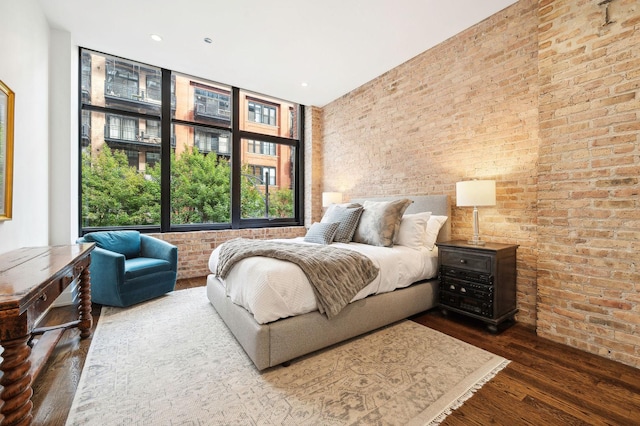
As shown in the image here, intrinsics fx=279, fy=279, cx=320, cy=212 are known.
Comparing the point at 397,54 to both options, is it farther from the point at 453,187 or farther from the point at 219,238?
the point at 219,238

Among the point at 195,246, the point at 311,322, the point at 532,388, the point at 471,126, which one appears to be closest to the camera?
the point at 532,388

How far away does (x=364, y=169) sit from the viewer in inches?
184

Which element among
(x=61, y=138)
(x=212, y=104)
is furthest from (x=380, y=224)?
(x=61, y=138)

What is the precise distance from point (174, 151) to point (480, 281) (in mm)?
4484

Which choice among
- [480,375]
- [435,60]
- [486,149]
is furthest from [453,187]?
[480,375]

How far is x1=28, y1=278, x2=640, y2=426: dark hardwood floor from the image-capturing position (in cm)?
152

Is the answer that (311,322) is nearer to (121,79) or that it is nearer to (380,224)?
(380,224)

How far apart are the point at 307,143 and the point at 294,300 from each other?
4.22 meters

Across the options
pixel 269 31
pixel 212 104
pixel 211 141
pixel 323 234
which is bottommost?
pixel 323 234

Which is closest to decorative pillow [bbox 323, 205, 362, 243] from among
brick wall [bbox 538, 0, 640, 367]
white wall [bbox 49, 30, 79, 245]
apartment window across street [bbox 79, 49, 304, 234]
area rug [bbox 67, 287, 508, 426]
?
area rug [bbox 67, 287, 508, 426]

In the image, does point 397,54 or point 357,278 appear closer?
point 357,278

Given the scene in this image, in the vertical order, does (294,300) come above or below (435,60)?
below

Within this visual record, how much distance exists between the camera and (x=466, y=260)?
271 cm

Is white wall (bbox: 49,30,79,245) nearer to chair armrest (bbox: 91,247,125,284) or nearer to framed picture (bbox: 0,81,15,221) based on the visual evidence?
chair armrest (bbox: 91,247,125,284)
